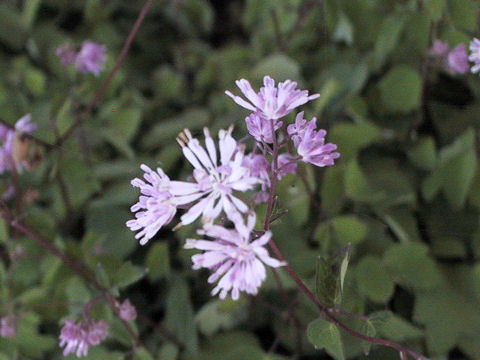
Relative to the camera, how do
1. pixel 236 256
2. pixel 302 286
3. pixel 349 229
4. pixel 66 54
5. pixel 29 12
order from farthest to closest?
1. pixel 29 12
2. pixel 66 54
3. pixel 349 229
4. pixel 302 286
5. pixel 236 256

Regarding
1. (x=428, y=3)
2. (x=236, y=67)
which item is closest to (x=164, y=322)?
(x=236, y=67)

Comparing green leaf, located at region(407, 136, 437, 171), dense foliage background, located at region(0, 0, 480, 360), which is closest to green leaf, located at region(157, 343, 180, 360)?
dense foliage background, located at region(0, 0, 480, 360)

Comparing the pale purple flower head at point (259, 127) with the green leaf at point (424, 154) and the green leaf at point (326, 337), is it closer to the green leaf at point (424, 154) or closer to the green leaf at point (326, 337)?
the green leaf at point (326, 337)

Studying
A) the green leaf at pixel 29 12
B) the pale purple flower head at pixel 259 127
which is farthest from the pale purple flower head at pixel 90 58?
the pale purple flower head at pixel 259 127

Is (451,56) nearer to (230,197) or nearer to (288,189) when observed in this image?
(288,189)

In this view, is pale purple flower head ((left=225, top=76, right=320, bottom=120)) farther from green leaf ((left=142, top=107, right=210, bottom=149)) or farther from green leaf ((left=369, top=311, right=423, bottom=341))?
green leaf ((left=142, top=107, right=210, bottom=149))

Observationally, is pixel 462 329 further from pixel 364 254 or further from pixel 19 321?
pixel 19 321

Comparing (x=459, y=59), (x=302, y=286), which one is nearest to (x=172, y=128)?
(x=459, y=59)
